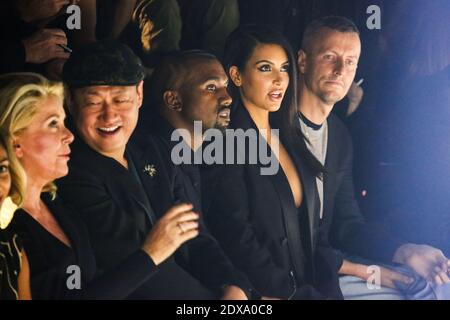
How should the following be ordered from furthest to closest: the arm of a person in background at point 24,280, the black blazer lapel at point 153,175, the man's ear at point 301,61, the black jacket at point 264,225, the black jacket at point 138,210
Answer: the man's ear at point 301,61 < the black jacket at point 264,225 < the black blazer lapel at point 153,175 < the black jacket at point 138,210 < the arm of a person in background at point 24,280

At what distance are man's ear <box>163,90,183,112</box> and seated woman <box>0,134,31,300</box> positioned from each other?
101 centimetres

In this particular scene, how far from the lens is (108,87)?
522 cm

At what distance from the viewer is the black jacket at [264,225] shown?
17.7 feet

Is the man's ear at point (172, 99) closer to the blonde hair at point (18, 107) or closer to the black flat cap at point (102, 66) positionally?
the black flat cap at point (102, 66)

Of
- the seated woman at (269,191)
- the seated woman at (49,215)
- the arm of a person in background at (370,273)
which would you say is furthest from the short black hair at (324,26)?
the seated woman at (49,215)

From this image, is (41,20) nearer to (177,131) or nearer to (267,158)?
(177,131)

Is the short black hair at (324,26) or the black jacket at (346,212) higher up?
the short black hair at (324,26)

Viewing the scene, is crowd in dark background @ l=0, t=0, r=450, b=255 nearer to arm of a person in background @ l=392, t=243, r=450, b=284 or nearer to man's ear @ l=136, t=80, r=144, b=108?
arm of a person in background @ l=392, t=243, r=450, b=284

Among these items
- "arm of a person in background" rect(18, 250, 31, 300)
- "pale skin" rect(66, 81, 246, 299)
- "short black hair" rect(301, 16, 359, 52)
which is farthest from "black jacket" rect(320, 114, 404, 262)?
"arm of a person in background" rect(18, 250, 31, 300)

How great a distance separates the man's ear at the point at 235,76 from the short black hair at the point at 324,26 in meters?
0.47

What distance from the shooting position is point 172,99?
211 inches

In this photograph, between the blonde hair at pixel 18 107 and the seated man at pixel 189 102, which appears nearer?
the blonde hair at pixel 18 107

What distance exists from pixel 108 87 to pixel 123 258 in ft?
3.43

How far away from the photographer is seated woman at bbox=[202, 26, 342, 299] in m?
5.40
